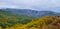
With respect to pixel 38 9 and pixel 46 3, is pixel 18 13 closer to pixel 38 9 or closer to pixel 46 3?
pixel 38 9

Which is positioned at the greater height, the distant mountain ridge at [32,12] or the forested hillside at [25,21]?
the distant mountain ridge at [32,12]

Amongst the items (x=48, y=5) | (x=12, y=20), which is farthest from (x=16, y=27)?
(x=48, y=5)

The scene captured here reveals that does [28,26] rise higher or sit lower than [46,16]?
lower

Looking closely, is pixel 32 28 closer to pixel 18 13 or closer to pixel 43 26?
pixel 43 26

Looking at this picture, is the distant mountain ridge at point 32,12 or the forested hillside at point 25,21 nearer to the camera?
the forested hillside at point 25,21

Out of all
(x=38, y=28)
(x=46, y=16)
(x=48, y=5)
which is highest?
(x=48, y=5)

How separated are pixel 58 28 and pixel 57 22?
0.16 metres

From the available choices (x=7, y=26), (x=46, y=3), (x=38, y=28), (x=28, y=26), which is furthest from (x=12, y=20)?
(x=46, y=3)

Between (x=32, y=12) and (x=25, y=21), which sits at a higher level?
(x=32, y=12)

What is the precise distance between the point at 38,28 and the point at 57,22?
20.2 inches

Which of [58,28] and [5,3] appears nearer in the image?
[58,28]

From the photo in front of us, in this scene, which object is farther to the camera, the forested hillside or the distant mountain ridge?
the distant mountain ridge

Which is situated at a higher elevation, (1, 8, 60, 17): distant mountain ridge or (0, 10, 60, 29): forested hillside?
(1, 8, 60, 17): distant mountain ridge

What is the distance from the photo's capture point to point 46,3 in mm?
3373
